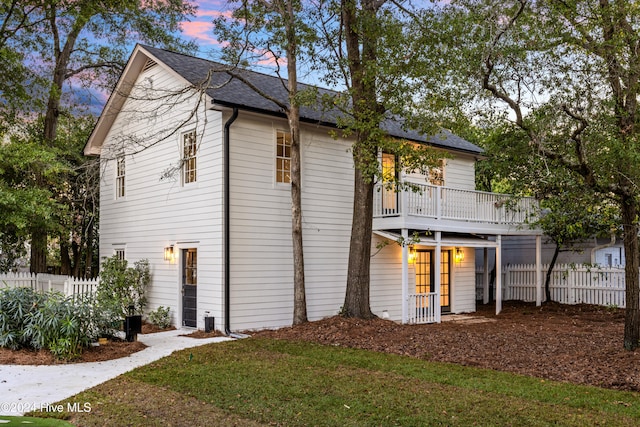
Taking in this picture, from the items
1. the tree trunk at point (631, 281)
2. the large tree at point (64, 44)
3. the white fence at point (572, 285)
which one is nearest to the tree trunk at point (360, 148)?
the tree trunk at point (631, 281)

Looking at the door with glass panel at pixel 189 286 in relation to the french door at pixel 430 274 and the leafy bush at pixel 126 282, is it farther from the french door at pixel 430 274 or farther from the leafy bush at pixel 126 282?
the french door at pixel 430 274

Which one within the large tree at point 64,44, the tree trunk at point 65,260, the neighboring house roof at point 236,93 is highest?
the large tree at point 64,44

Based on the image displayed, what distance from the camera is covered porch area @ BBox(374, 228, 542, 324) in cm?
1470

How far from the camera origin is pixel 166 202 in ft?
47.8

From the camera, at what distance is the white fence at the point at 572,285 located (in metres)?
17.5

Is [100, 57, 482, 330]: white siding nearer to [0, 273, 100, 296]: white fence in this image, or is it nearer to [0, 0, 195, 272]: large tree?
[0, 273, 100, 296]: white fence

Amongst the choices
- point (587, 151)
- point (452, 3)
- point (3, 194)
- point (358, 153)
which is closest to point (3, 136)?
point (3, 194)

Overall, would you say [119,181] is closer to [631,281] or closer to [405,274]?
[405,274]

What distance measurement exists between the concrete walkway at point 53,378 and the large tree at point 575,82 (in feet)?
24.2

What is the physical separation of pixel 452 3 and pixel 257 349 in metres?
8.06

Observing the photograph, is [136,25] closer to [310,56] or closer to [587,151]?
[310,56]

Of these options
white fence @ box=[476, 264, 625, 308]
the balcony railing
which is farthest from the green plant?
white fence @ box=[476, 264, 625, 308]

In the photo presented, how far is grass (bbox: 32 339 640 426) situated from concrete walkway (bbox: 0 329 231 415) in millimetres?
349

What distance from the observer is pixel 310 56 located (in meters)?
13.1
